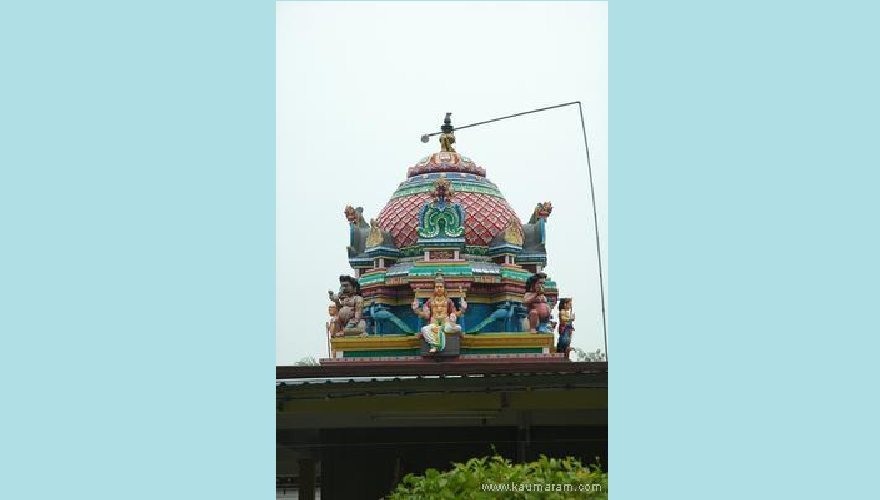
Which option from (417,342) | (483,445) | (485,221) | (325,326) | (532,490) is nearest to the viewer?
(532,490)

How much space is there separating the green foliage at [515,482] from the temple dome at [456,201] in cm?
430

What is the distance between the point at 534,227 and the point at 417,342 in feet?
5.91

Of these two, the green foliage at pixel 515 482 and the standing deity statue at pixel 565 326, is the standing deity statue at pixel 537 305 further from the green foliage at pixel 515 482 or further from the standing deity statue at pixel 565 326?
the green foliage at pixel 515 482

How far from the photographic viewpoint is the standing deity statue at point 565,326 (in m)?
12.5

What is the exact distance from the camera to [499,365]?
1120 centimetres

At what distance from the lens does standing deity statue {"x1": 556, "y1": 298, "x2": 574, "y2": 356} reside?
1249 cm

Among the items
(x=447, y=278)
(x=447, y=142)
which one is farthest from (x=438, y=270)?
(x=447, y=142)

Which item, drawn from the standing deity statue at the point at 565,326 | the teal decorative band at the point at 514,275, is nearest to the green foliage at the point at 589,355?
the standing deity statue at the point at 565,326

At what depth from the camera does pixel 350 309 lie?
13.4 meters

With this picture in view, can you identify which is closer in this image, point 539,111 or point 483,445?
point 483,445

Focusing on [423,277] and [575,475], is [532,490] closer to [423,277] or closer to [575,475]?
[575,475]

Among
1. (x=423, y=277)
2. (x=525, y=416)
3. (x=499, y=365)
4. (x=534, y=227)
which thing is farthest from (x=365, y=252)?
(x=525, y=416)

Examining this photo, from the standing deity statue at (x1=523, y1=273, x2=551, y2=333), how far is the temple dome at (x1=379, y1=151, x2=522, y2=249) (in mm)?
667

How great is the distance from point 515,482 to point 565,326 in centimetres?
367
